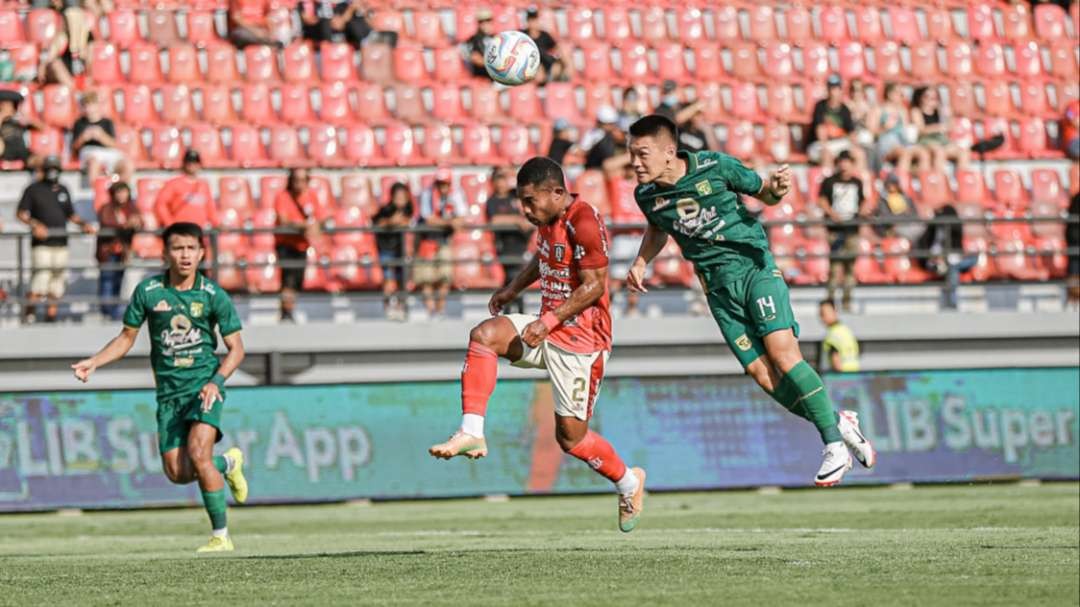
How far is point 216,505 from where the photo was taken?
525 inches

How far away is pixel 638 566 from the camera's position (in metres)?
10.2

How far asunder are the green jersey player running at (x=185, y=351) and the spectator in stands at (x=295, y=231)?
8037 mm

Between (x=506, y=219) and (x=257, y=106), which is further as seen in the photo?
(x=257, y=106)

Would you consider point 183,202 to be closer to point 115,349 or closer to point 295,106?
point 295,106

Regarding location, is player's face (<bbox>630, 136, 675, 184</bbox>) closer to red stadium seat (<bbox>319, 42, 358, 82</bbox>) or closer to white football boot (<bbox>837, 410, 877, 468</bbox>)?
white football boot (<bbox>837, 410, 877, 468</bbox>)

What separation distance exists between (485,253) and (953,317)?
600 centimetres

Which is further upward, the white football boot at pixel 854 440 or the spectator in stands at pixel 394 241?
the spectator in stands at pixel 394 241

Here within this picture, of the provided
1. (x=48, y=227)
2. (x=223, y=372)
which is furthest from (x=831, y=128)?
(x=223, y=372)

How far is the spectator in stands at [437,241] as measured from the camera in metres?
22.1

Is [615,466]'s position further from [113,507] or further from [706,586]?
[113,507]

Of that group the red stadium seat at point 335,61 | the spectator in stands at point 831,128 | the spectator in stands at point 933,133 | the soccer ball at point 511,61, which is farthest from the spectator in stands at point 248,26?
the soccer ball at point 511,61

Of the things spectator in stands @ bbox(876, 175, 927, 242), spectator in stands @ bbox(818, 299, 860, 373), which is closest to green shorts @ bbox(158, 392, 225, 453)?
spectator in stands @ bbox(818, 299, 860, 373)

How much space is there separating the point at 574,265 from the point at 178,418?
149 inches

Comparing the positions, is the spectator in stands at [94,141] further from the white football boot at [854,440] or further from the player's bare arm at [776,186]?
the white football boot at [854,440]
